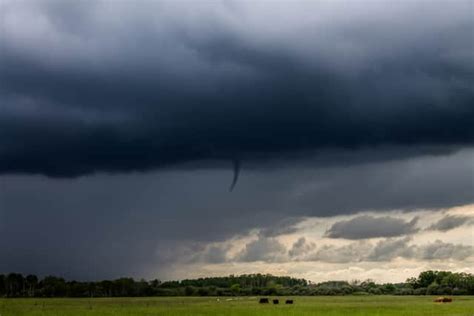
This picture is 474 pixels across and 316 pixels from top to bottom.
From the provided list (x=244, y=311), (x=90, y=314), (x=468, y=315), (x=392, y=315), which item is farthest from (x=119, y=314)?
(x=468, y=315)

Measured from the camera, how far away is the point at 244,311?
3570 inches

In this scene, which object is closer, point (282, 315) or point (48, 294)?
point (282, 315)

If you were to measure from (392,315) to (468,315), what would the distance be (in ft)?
34.4

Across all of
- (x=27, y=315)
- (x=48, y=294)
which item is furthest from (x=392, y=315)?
(x=48, y=294)

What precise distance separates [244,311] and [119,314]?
54.8 ft

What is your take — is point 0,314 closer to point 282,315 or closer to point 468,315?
point 282,315

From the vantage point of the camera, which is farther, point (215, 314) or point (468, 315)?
point (215, 314)

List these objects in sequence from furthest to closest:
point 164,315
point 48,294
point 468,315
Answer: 1. point 48,294
2. point 164,315
3. point 468,315

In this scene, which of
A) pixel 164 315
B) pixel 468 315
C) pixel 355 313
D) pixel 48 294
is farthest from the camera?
pixel 48 294

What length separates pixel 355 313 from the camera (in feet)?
283

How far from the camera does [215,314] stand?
270 ft

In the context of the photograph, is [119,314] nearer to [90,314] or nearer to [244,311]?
[90,314]

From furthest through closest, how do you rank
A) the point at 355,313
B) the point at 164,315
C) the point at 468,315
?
1. the point at 355,313
2. the point at 164,315
3. the point at 468,315

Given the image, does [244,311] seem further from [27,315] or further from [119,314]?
[27,315]
